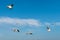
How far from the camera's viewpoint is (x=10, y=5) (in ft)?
244

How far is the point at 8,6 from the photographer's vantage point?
74812 mm

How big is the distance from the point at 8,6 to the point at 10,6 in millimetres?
930

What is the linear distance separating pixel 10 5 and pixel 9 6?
489 millimetres

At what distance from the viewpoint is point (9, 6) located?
245ft

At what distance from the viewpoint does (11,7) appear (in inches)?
2881

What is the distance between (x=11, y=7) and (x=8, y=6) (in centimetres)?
199

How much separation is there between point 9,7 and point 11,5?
3.01 feet

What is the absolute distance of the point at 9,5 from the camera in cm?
7481

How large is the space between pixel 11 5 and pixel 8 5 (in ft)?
4.28

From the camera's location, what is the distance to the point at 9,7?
74.4 m

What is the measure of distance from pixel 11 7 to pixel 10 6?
1.14 meters

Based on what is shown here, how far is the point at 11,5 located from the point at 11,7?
4.16 feet

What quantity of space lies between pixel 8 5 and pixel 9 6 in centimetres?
71

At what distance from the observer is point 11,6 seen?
242ft
